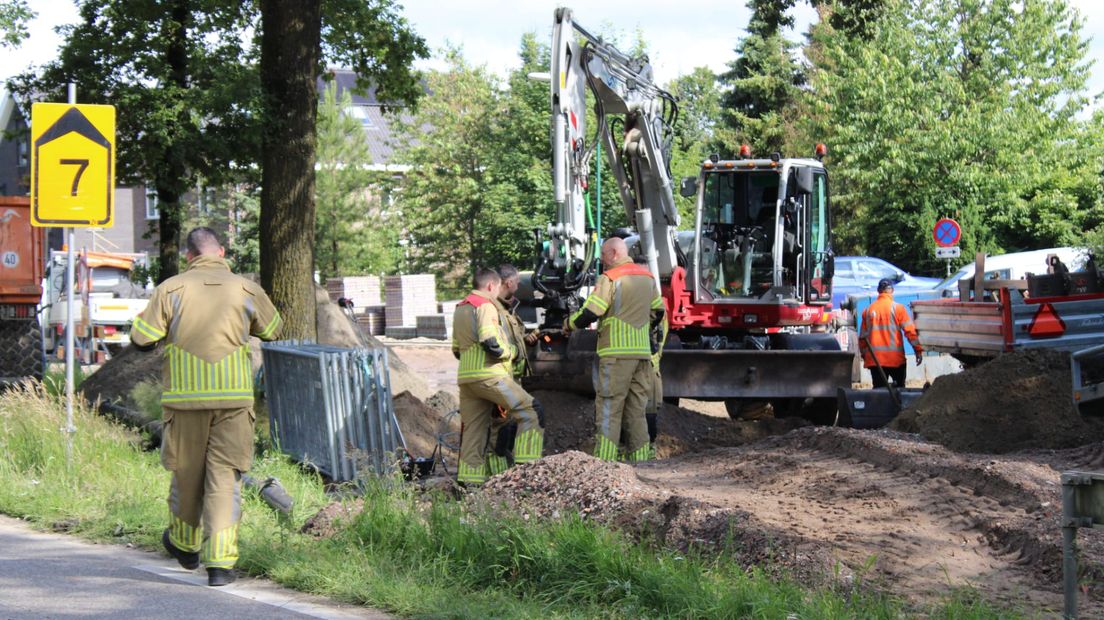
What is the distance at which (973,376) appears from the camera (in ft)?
39.9

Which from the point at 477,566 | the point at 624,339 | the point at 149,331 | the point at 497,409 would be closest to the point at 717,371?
the point at 624,339

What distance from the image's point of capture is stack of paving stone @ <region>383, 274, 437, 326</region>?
41906 mm

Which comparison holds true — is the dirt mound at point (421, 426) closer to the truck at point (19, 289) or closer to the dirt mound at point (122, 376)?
the dirt mound at point (122, 376)

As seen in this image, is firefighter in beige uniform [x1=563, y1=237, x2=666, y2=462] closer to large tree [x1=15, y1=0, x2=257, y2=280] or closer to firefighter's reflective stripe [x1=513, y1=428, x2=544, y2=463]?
firefighter's reflective stripe [x1=513, y1=428, x2=544, y2=463]

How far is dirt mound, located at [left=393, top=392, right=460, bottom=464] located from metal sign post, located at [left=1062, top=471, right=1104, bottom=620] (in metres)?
7.68

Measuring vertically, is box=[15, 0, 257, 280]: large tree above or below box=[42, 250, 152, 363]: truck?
above

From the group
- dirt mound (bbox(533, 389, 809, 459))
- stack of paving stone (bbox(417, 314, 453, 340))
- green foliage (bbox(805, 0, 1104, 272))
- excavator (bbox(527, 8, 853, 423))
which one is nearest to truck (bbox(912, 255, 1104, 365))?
excavator (bbox(527, 8, 853, 423))

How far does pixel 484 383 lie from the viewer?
9.98 m

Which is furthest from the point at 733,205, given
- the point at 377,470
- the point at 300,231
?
the point at 377,470

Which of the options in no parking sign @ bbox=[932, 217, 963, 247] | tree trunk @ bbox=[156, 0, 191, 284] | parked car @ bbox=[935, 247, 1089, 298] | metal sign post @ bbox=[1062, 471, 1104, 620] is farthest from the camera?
parked car @ bbox=[935, 247, 1089, 298]

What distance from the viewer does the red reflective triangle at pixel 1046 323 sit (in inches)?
494

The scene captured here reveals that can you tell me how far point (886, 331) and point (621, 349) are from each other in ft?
19.1

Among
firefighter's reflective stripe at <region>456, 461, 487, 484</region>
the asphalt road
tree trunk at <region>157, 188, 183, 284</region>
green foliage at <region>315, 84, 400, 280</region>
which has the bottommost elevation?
the asphalt road

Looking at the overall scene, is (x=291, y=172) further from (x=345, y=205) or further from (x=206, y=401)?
(x=345, y=205)
